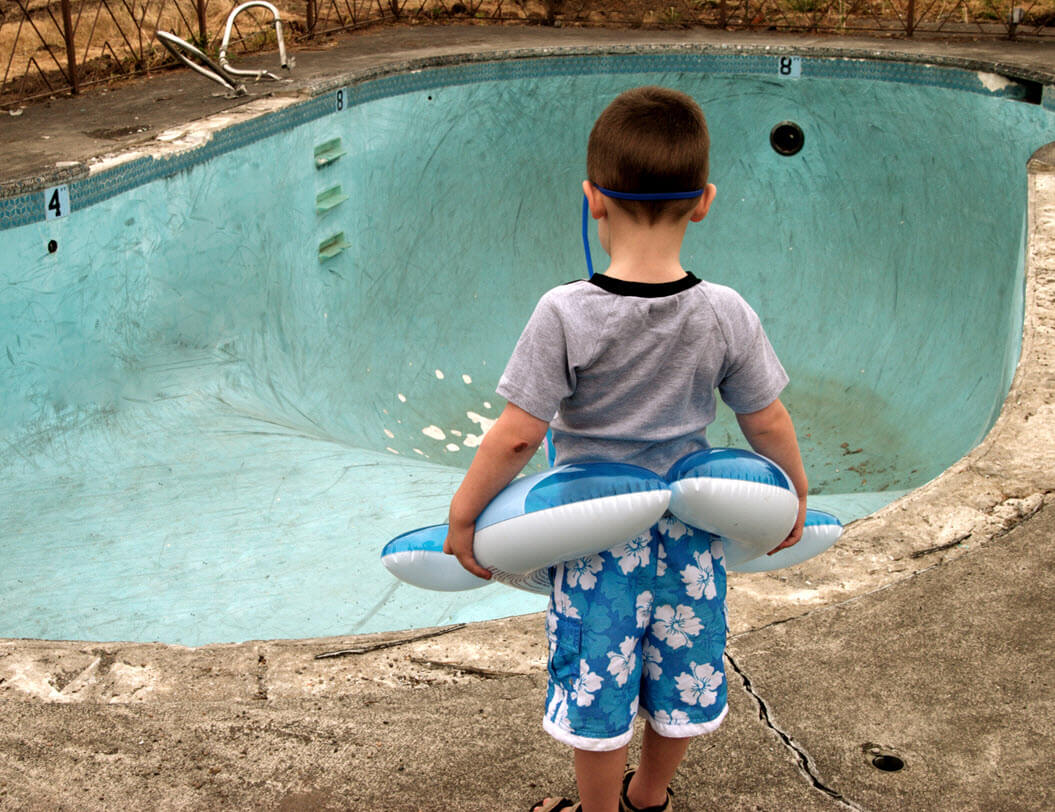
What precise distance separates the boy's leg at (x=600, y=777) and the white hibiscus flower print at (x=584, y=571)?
0.25 meters

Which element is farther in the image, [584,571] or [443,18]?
[443,18]

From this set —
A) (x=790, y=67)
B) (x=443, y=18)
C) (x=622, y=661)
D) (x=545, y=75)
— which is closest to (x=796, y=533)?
(x=622, y=661)

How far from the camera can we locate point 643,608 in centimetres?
165

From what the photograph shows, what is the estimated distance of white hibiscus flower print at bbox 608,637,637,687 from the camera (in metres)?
1.62

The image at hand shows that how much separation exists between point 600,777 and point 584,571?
1.08 ft

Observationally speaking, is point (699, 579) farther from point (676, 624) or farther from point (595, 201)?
point (595, 201)

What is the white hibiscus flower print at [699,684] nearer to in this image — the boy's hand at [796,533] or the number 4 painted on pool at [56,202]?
the boy's hand at [796,533]

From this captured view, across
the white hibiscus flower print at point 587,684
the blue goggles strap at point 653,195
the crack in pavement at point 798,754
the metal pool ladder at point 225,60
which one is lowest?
the crack in pavement at point 798,754

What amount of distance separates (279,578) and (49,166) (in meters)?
2.23

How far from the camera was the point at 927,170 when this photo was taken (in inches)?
276

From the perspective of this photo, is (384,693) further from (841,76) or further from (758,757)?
(841,76)

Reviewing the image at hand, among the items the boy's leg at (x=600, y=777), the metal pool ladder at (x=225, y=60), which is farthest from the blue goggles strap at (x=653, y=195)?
the metal pool ladder at (x=225, y=60)

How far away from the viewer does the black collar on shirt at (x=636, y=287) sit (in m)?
1.54

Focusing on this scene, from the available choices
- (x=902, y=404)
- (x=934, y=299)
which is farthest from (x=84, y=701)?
(x=934, y=299)
